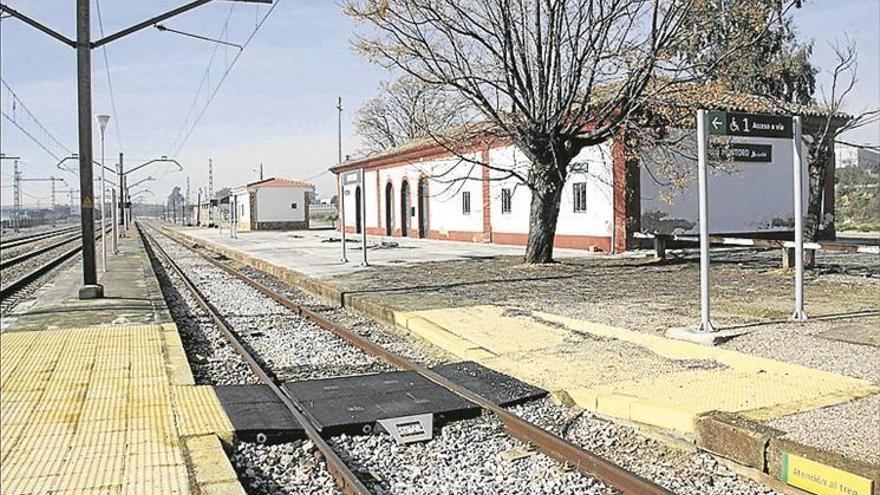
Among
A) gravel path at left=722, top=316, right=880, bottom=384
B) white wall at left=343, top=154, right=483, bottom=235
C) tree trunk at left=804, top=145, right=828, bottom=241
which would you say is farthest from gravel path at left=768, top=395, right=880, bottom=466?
white wall at left=343, top=154, right=483, bottom=235

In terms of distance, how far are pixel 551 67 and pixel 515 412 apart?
1199 cm

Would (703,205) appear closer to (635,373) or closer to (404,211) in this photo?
(635,373)

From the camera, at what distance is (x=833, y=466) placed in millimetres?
4430

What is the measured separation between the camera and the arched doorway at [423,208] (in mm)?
34997

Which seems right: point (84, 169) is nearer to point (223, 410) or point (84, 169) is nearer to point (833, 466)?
point (223, 410)

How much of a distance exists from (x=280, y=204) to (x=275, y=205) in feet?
1.25

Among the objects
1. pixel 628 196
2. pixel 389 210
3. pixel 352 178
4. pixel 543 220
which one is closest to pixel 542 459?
pixel 543 220

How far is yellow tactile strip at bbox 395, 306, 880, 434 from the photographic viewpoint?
584 cm

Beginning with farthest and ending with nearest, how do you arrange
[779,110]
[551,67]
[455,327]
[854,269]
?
[779,110]
[551,67]
[854,269]
[455,327]

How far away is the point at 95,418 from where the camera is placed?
468cm

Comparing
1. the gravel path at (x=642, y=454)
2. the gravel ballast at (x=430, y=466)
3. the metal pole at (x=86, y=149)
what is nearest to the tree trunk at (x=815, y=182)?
the gravel path at (x=642, y=454)

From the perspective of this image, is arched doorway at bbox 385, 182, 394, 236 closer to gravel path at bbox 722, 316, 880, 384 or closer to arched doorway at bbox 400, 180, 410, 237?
arched doorway at bbox 400, 180, 410, 237

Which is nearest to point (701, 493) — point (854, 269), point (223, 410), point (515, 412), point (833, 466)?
point (833, 466)

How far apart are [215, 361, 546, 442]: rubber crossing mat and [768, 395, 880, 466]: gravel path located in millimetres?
2028
